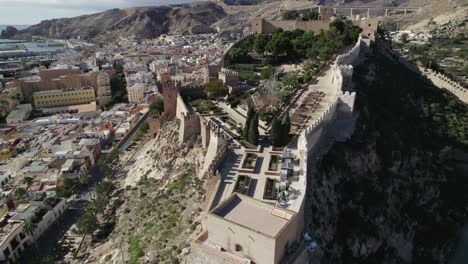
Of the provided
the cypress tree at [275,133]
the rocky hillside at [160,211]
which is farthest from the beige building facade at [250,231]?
the cypress tree at [275,133]

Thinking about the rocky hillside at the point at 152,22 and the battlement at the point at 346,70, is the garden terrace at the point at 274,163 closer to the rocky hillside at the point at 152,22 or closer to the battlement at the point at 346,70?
the battlement at the point at 346,70

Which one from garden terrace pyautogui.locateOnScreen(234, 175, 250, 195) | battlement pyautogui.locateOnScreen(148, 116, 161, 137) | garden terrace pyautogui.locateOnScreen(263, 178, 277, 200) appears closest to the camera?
garden terrace pyautogui.locateOnScreen(263, 178, 277, 200)

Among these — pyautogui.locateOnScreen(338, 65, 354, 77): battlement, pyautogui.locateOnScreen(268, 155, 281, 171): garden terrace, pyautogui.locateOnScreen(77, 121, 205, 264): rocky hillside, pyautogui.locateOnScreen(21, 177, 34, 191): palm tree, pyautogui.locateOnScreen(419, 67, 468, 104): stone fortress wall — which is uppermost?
pyautogui.locateOnScreen(338, 65, 354, 77): battlement

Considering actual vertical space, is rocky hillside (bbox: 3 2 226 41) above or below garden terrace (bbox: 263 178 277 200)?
above

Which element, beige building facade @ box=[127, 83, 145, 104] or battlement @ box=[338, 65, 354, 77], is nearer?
battlement @ box=[338, 65, 354, 77]

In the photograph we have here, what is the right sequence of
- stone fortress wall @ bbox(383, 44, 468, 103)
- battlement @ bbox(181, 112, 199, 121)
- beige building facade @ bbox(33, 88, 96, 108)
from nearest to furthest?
battlement @ bbox(181, 112, 199, 121) < stone fortress wall @ bbox(383, 44, 468, 103) < beige building facade @ bbox(33, 88, 96, 108)

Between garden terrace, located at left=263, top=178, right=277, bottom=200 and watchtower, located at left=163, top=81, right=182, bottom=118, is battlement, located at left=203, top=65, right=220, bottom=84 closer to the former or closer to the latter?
watchtower, located at left=163, top=81, right=182, bottom=118

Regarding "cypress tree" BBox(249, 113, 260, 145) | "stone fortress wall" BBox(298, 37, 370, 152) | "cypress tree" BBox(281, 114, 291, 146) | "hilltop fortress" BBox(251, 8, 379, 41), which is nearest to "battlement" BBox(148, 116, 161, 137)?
"cypress tree" BBox(249, 113, 260, 145)
